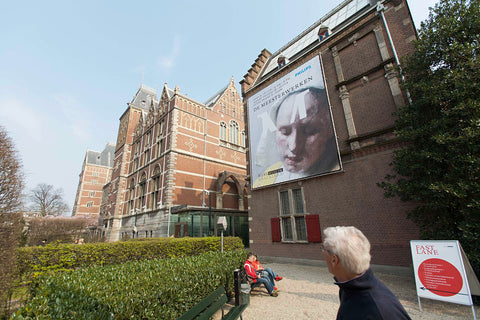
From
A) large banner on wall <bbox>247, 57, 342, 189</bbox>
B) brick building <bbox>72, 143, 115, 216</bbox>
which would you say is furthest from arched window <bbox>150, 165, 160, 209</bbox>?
brick building <bbox>72, 143, 115, 216</bbox>

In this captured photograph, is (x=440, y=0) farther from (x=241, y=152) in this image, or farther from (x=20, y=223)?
(x=241, y=152)

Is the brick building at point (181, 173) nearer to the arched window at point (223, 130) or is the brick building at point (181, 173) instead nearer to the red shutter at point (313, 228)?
the arched window at point (223, 130)

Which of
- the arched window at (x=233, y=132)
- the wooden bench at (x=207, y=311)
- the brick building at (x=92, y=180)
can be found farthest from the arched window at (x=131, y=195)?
the brick building at (x=92, y=180)

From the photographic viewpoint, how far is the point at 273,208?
1252 cm

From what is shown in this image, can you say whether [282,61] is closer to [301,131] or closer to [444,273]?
[301,131]

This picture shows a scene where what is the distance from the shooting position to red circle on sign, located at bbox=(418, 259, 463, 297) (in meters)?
4.57

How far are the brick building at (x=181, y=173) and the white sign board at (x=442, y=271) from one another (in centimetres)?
1408

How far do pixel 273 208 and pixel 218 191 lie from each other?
11683 mm

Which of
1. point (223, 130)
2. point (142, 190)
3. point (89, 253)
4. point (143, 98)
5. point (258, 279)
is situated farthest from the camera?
point (143, 98)

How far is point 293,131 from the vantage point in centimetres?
1204

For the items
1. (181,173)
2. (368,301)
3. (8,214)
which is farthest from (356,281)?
(181,173)

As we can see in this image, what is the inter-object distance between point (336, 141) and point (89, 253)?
1200 centimetres

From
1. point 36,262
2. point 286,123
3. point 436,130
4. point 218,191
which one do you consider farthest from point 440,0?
point 218,191

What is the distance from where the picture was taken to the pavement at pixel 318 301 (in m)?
4.73
